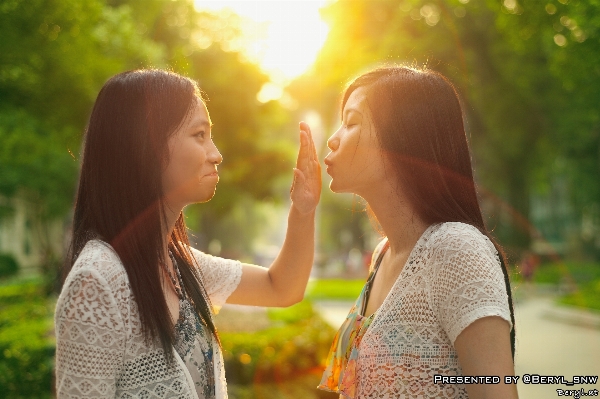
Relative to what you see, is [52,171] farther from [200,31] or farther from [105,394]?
[200,31]

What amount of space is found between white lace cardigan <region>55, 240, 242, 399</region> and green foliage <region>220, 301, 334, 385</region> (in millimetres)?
4979

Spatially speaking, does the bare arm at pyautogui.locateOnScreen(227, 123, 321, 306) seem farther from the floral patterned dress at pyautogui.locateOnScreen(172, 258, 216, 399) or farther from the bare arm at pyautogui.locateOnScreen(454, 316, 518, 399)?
the bare arm at pyautogui.locateOnScreen(454, 316, 518, 399)

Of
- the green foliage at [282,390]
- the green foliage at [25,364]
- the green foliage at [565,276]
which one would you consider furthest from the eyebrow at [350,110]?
the green foliage at [565,276]

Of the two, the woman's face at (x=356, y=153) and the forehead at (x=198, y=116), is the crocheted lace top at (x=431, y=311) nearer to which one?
the woman's face at (x=356, y=153)

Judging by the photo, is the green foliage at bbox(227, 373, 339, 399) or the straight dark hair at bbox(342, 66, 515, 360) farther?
the green foliage at bbox(227, 373, 339, 399)

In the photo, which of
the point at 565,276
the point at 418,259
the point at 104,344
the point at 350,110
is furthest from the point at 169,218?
the point at 565,276

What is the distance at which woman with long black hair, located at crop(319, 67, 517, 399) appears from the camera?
196 cm

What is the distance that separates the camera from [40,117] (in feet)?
38.3

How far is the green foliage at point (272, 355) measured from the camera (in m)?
7.08

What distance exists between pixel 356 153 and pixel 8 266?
23424 millimetres

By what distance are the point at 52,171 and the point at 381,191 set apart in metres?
13.9

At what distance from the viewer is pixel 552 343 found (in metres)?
13.6

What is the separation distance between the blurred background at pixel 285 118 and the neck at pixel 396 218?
1.48 feet

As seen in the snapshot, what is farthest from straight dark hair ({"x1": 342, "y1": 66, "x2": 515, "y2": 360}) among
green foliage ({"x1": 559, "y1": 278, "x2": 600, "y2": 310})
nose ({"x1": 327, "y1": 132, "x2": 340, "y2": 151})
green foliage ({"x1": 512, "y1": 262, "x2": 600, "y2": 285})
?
green foliage ({"x1": 512, "y1": 262, "x2": 600, "y2": 285})
